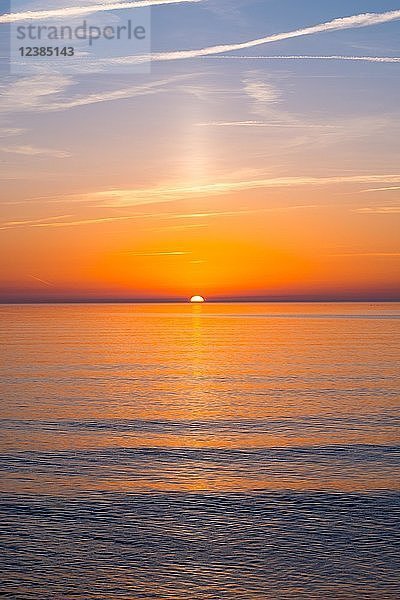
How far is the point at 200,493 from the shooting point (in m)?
17.5

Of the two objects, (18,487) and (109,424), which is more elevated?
(18,487)

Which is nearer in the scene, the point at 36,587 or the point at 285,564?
the point at 36,587

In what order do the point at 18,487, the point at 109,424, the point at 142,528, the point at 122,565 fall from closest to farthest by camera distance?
1. the point at 122,565
2. the point at 142,528
3. the point at 18,487
4. the point at 109,424

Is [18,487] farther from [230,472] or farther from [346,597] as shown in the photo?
[346,597]

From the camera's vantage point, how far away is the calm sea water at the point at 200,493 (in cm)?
1259

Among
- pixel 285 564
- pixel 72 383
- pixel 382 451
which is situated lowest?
pixel 72 383

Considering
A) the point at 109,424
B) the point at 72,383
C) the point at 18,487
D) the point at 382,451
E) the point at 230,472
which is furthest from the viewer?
the point at 72,383

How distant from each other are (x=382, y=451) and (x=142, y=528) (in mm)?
8833

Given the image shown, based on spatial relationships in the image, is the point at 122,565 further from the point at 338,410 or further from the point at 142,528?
the point at 338,410

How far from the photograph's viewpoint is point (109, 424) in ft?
88.3

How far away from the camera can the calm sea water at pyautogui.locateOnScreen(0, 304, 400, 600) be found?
12.6m

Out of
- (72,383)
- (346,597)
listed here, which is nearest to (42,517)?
(346,597)

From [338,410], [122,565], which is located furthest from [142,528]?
[338,410]

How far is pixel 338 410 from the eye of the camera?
97.4 feet
